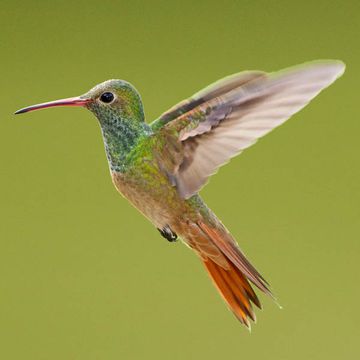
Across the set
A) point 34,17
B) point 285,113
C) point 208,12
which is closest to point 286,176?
point 208,12

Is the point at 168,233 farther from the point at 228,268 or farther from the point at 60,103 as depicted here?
the point at 60,103

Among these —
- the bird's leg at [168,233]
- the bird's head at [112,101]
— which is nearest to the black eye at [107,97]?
the bird's head at [112,101]

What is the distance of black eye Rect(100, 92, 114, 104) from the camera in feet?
2.16

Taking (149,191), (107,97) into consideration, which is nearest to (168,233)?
(149,191)

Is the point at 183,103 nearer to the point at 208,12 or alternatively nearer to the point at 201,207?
the point at 201,207

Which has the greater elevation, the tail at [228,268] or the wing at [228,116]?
the wing at [228,116]

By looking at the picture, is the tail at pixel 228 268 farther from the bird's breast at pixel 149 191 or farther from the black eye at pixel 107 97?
the black eye at pixel 107 97

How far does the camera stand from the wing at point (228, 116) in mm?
597

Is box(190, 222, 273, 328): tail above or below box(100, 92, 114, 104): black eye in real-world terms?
below

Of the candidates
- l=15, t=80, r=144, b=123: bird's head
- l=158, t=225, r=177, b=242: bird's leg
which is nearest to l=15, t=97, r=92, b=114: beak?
l=15, t=80, r=144, b=123: bird's head

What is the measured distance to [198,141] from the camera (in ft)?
2.28

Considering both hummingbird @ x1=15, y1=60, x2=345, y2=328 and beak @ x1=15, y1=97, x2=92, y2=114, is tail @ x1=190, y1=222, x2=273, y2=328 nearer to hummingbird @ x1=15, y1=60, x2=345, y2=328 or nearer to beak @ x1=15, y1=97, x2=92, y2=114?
hummingbird @ x1=15, y1=60, x2=345, y2=328

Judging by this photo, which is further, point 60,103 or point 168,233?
point 168,233

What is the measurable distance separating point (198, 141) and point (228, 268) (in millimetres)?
121
